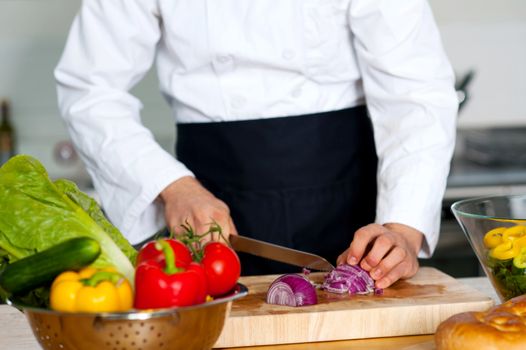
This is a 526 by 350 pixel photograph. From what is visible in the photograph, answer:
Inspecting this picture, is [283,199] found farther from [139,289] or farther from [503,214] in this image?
[139,289]

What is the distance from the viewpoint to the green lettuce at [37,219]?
1.01 metres

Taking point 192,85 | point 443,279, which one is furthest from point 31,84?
point 443,279

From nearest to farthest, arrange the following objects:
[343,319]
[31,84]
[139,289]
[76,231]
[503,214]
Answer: [139,289] < [76,231] < [343,319] < [503,214] < [31,84]

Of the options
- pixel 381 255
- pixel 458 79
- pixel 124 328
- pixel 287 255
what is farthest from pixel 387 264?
pixel 458 79

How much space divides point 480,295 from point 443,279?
12 centimetres

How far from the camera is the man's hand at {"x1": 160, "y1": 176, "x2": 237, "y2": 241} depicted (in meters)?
1.45

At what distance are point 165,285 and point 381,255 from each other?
1.80ft

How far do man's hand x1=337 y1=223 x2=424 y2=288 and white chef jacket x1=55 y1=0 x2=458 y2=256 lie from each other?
134mm

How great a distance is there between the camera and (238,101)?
1626 mm

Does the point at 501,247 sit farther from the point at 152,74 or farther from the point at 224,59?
the point at 152,74

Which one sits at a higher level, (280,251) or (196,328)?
(196,328)

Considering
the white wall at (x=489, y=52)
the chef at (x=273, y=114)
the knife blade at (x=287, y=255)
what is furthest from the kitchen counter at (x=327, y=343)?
the white wall at (x=489, y=52)

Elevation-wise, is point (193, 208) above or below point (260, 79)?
below

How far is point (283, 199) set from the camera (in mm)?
1657
